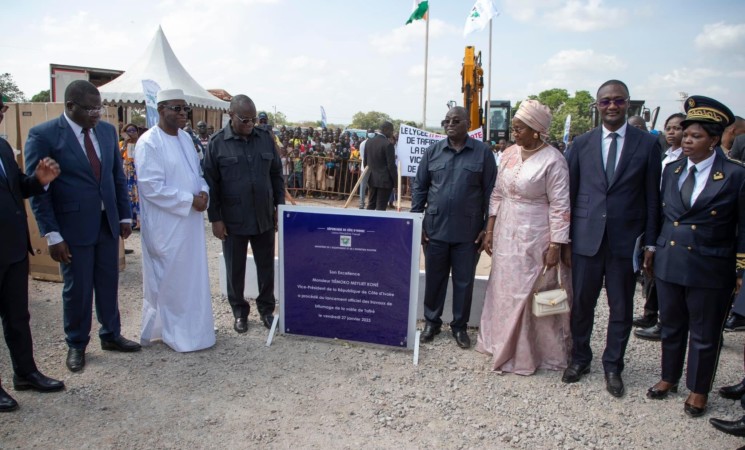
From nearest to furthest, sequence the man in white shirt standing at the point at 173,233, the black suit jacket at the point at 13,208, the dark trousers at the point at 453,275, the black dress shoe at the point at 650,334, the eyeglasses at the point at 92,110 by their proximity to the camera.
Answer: the black suit jacket at the point at 13,208 → the eyeglasses at the point at 92,110 → the man in white shirt standing at the point at 173,233 → the dark trousers at the point at 453,275 → the black dress shoe at the point at 650,334

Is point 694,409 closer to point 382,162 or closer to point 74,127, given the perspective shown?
point 74,127

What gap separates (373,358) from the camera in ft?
14.1

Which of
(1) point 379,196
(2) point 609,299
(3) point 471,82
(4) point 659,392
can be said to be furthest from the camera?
(3) point 471,82

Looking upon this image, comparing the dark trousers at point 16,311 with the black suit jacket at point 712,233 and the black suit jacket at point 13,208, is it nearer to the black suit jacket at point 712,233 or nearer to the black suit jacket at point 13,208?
the black suit jacket at point 13,208

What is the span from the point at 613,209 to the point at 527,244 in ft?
2.18

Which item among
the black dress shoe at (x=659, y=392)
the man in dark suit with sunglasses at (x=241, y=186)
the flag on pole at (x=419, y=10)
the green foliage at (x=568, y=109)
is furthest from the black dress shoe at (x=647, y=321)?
the green foliage at (x=568, y=109)

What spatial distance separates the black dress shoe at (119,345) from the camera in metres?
4.29

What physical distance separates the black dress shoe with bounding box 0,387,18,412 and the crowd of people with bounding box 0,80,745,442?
0.01 m

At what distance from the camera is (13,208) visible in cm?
329

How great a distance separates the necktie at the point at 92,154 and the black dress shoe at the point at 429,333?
9.81 ft

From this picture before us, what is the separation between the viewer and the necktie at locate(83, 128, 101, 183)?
3.89 meters

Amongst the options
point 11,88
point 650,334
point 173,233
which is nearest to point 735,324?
point 650,334

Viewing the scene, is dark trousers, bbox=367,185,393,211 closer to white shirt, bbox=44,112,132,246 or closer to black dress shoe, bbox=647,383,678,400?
white shirt, bbox=44,112,132,246

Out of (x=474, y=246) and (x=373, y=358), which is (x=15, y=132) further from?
(x=474, y=246)
